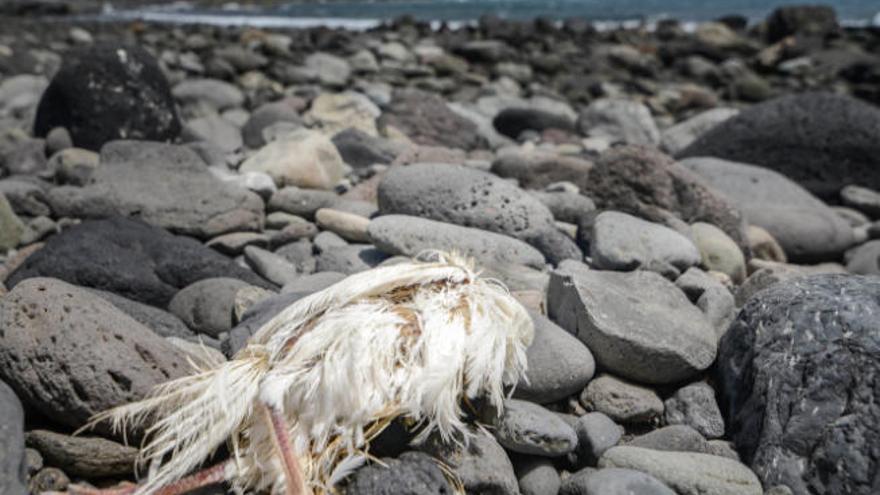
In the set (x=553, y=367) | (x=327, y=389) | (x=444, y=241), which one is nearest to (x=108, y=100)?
(x=444, y=241)

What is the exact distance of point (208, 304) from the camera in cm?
388

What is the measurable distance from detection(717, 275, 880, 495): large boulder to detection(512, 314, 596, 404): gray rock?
0.66m

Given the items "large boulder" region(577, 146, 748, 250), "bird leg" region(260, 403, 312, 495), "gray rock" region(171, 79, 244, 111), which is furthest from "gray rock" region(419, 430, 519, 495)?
"gray rock" region(171, 79, 244, 111)

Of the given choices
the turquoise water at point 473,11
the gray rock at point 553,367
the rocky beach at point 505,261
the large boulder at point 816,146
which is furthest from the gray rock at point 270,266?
the turquoise water at point 473,11

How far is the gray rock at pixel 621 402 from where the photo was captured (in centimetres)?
332

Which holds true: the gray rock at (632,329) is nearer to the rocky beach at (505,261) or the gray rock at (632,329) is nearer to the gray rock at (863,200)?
the rocky beach at (505,261)

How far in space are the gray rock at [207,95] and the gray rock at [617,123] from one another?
4.90 metres

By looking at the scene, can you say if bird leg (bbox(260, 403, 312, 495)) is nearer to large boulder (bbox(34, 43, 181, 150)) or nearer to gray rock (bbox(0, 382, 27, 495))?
gray rock (bbox(0, 382, 27, 495))

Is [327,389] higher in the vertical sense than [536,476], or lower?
higher

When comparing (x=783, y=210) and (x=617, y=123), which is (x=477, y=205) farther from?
(x=617, y=123)

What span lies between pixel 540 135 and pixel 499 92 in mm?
4582

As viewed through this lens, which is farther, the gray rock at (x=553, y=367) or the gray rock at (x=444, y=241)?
the gray rock at (x=444, y=241)

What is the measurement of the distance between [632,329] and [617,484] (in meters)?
0.93

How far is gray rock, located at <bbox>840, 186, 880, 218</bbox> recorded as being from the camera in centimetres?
718
